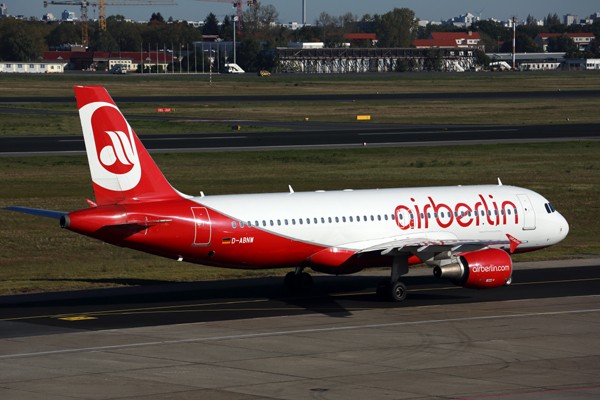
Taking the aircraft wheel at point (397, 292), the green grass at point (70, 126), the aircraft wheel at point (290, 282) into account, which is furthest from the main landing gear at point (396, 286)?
the green grass at point (70, 126)

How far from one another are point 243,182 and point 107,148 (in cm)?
3905

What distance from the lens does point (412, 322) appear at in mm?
32281

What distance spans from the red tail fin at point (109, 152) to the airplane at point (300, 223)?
4cm

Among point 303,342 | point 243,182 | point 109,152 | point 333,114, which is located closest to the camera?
point 303,342

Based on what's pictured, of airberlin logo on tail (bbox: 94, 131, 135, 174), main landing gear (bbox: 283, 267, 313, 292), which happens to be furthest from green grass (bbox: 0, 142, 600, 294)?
airberlin logo on tail (bbox: 94, 131, 135, 174)

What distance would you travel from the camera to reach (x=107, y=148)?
32.5 m

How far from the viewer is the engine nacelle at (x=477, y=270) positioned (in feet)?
112

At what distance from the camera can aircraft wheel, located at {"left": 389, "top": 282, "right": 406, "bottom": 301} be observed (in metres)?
36.0

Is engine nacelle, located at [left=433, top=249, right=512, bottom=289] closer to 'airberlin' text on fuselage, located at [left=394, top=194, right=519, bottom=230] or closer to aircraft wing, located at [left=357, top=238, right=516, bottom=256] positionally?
aircraft wing, located at [left=357, top=238, right=516, bottom=256]

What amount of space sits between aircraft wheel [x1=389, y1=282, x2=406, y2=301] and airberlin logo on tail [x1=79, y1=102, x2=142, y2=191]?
1136 centimetres

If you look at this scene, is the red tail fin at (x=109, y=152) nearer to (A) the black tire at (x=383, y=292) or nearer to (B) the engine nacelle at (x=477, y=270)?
(A) the black tire at (x=383, y=292)

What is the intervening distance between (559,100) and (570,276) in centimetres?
12270

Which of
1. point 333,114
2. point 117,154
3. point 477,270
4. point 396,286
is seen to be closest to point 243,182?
point 396,286

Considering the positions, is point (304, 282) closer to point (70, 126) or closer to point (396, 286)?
point (396, 286)
